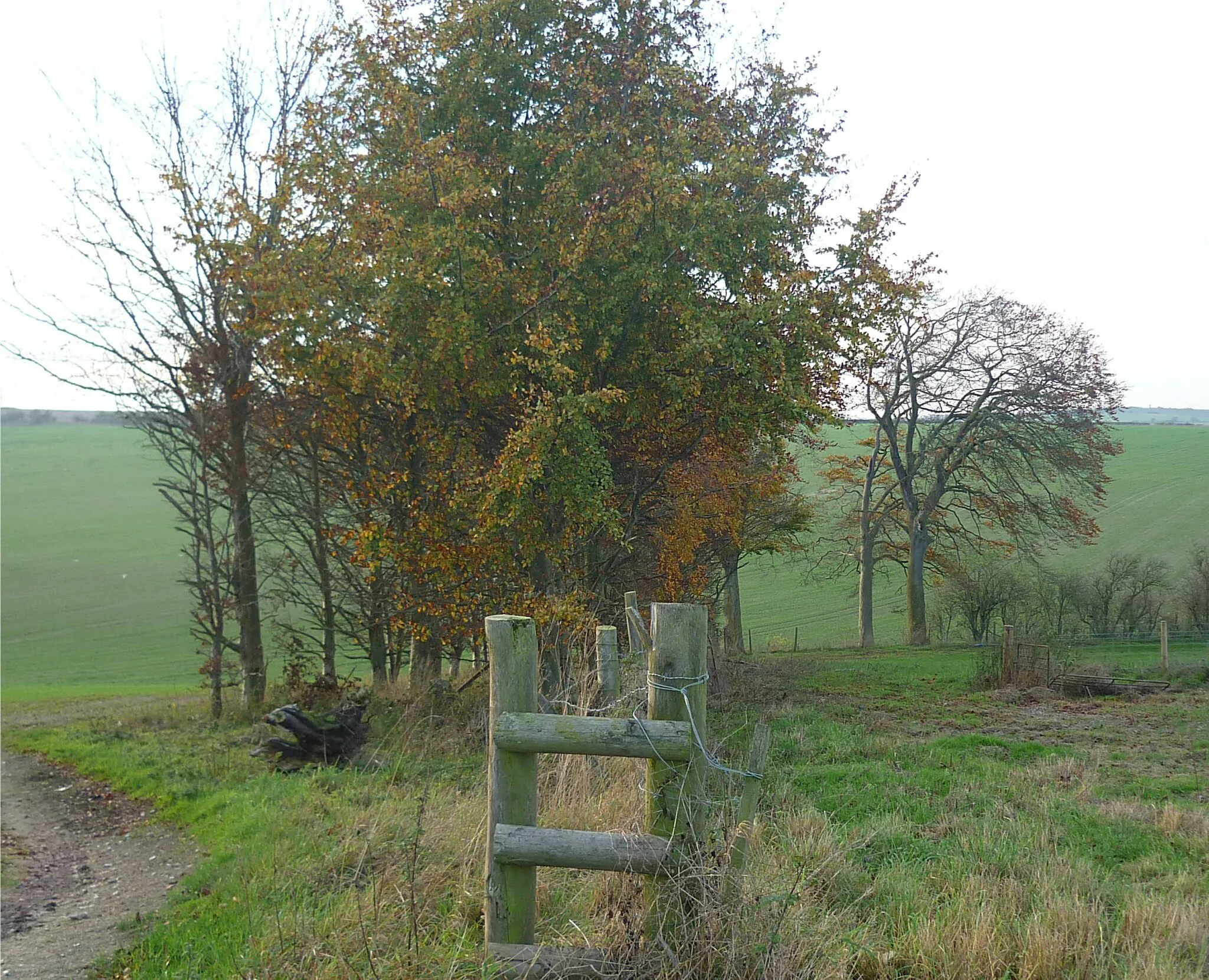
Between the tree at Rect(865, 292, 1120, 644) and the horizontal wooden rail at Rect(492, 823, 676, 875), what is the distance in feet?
95.6

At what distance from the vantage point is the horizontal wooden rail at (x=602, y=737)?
14.0 feet

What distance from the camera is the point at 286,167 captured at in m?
16.1

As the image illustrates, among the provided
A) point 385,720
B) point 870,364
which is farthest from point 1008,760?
point 385,720

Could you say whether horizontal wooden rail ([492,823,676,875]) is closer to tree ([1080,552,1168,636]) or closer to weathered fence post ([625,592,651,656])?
weathered fence post ([625,592,651,656])

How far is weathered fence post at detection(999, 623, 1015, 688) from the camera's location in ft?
67.2

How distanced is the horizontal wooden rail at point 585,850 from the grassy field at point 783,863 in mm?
256

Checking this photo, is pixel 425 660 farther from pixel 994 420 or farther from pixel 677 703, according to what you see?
pixel 994 420

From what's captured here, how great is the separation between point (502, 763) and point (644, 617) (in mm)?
14627

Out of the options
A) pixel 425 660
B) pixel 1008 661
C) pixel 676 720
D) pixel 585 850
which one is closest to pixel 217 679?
pixel 425 660

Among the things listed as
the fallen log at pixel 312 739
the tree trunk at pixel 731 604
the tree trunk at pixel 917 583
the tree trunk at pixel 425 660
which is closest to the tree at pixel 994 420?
the tree trunk at pixel 917 583

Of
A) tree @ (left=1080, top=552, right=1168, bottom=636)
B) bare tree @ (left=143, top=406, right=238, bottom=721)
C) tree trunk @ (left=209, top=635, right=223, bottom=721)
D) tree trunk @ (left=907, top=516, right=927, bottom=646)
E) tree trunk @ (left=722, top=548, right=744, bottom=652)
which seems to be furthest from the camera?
tree trunk @ (left=907, top=516, right=927, bottom=646)

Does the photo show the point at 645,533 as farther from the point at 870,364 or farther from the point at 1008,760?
the point at 1008,760

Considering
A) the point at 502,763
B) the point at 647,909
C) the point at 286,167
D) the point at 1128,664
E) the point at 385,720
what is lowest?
the point at 1128,664

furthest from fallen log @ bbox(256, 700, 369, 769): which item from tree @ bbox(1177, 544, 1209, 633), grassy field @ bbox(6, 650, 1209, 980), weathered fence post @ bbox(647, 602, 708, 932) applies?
tree @ bbox(1177, 544, 1209, 633)
